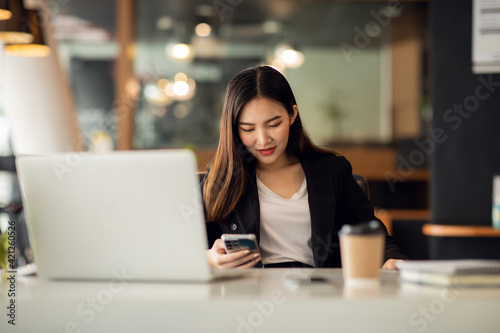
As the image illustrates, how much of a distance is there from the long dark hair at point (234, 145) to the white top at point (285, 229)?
0.37 feet

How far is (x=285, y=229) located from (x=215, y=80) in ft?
24.8

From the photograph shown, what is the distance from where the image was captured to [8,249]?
1.49 meters

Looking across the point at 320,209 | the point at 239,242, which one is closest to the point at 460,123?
the point at 320,209

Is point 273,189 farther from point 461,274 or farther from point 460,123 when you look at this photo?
point 460,123

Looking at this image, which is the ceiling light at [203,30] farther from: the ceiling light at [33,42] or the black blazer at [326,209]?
the black blazer at [326,209]

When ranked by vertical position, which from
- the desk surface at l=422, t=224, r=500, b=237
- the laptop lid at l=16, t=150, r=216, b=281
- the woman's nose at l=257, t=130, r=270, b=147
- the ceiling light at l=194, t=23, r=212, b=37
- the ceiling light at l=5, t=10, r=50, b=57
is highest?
the ceiling light at l=194, t=23, r=212, b=37

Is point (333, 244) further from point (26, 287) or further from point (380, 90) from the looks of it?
point (380, 90)

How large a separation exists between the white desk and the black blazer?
0.80 meters

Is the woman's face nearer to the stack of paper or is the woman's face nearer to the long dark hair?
the long dark hair

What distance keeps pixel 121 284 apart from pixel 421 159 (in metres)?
7.09

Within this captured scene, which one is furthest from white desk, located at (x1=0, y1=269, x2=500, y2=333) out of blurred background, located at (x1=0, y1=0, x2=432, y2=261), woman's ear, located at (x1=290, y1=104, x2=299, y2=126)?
blurred background, located at (x1=0, y1=0, x2=432, y2=261)

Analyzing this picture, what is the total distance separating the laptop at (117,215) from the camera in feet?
3.98

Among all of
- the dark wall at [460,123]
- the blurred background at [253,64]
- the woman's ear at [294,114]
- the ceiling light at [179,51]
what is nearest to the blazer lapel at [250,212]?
the woman's ear at [294,114]

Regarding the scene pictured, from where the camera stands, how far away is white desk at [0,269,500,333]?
1.07 m
